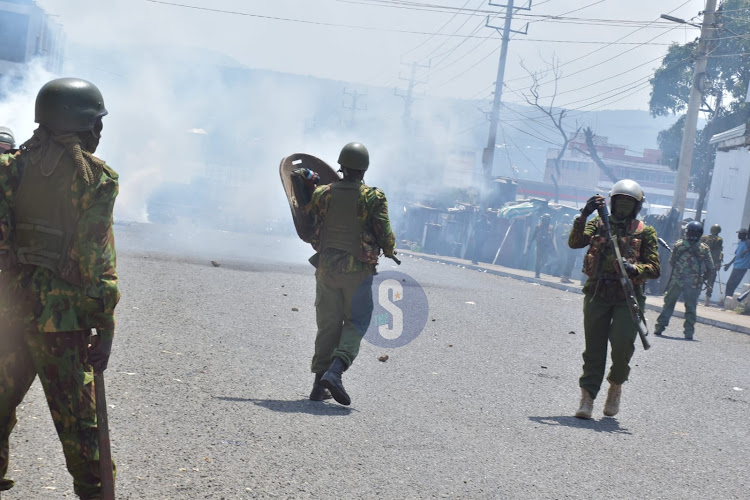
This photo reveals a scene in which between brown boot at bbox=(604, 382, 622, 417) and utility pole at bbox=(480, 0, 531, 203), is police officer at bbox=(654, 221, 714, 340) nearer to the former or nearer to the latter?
brown boot at bbox=(604, 382, 622, 417)

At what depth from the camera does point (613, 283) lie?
7.18 meters

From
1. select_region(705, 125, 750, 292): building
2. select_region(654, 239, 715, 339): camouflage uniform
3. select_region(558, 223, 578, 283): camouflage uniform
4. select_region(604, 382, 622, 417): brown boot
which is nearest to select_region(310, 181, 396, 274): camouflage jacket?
select_region(604, 382, 622, 417): brown boot

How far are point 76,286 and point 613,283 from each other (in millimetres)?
4667

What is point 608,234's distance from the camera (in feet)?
23.3

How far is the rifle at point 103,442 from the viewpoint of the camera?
11.2 ft

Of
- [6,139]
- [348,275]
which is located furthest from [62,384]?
[6,139]

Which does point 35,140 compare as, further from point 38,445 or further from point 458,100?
point 458,100

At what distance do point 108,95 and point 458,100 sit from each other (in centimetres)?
3269

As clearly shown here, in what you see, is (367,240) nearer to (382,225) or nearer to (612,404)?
(382,225)

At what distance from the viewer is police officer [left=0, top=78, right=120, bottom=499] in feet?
11.0

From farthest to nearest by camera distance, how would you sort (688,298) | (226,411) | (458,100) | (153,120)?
(458,100)
(153,120)
(688,298)
(226,411)

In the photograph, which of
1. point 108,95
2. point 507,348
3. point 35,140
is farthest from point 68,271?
point 108,95

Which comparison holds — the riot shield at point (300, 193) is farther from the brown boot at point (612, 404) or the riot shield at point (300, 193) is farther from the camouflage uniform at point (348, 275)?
the brown boot at point (612, 404)

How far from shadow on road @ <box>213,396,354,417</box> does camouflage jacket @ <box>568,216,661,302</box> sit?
208 centimetres
